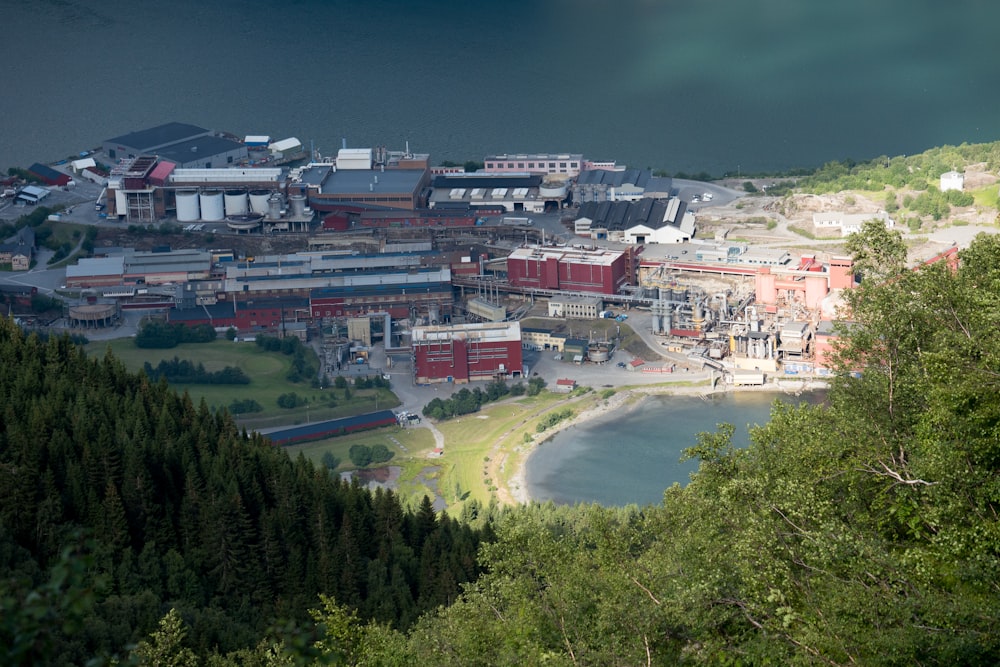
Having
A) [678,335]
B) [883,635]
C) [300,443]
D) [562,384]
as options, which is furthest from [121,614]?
[678,335]

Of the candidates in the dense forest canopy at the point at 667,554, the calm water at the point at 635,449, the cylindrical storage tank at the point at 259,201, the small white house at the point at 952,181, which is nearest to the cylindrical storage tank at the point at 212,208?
the cylindrical storage tank at the point at 259,201

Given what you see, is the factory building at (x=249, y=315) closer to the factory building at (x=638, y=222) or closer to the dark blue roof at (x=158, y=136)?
the factory building at (x=638, y=222)

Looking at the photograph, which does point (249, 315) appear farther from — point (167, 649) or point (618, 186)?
point (167, 649)

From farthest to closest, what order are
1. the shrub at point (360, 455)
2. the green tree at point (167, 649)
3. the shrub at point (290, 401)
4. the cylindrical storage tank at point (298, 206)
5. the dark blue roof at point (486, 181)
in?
the dark blue roof at point (486, 181)
the cylindrical storage tank at point (298, 206)
the shrub at point (290, 401)
the shrub at point (360, 455)
the green tree at point (167, 649)

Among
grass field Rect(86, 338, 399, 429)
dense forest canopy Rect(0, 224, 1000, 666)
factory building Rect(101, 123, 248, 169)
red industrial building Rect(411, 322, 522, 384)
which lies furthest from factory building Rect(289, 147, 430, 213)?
dense forest canopy Rect(0, 224, 1000, 666)

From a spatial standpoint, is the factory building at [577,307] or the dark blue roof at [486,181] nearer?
the factory building at [577,307]

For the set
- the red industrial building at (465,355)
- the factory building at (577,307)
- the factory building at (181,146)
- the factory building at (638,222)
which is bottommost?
the red industrial building at (465,355)

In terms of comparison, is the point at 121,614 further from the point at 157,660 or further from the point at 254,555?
the point at 254,555
